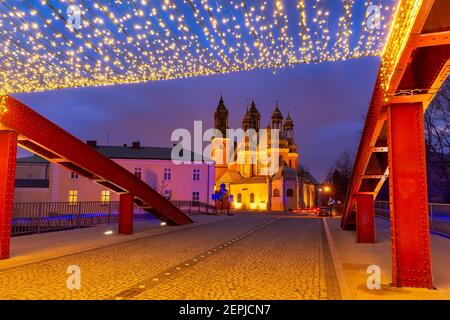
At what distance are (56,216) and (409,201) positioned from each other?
1678cm

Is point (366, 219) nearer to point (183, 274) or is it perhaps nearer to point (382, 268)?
point (382, 268)

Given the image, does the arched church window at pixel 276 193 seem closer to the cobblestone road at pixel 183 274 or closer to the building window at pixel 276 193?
the building window at pixel 276 193

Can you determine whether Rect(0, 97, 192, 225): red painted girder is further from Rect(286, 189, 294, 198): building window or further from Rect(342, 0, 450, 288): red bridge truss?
Rect(286, 189, 294, 198): building window

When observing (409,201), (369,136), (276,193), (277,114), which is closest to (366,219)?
(369,136)

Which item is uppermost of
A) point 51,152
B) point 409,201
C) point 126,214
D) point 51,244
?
point 51,152

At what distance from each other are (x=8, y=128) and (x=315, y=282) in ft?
29.6

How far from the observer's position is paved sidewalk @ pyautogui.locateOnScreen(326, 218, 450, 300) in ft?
21.5

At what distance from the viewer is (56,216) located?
18.3m

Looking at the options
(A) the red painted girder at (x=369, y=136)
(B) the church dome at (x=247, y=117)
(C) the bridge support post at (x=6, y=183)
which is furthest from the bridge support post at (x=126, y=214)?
(B) the church dome at (x=247, y=117)

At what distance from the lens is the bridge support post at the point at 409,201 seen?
7.00 meters

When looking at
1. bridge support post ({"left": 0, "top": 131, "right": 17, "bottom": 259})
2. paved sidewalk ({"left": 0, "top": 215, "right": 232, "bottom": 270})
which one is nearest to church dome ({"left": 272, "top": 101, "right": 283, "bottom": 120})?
paved sidewalk ({"left": 0, "top": 215, "right": 232, "bottom": 270})

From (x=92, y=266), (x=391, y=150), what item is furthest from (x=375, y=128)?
(x=92, y=266)

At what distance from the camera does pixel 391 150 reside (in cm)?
729
